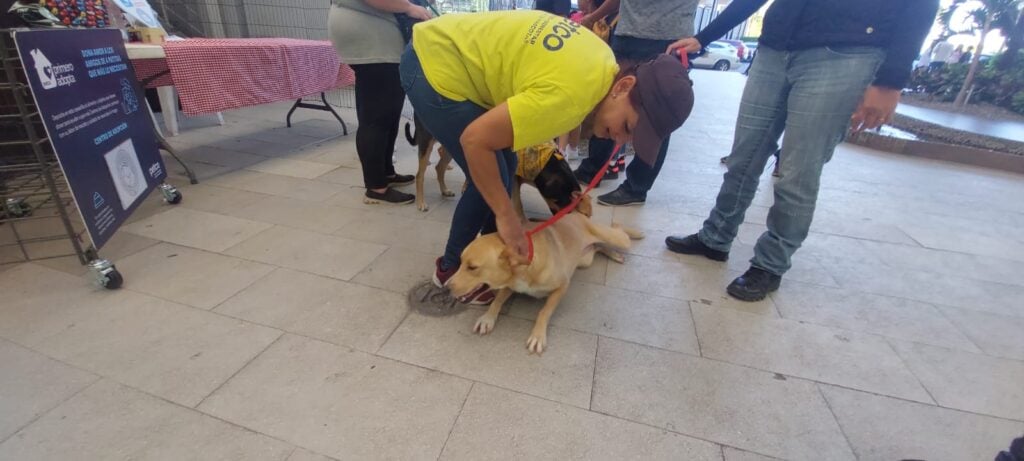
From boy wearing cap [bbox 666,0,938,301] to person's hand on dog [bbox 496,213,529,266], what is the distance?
1.32m

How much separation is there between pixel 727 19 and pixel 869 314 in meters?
1.81

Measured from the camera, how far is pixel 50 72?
190 centimetres

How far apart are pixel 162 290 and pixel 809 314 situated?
131 inches

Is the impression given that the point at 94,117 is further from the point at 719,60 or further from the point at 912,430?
the point at 719,60

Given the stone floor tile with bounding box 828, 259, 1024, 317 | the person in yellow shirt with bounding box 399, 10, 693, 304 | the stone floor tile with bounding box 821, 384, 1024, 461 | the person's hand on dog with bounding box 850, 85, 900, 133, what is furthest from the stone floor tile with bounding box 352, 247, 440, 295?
the stone floor tile with bounding box 828, 259, 1024, 317

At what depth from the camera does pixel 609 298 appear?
2287 millimetres

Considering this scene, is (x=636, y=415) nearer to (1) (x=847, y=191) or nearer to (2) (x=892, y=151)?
(1) (x=847, y=191)

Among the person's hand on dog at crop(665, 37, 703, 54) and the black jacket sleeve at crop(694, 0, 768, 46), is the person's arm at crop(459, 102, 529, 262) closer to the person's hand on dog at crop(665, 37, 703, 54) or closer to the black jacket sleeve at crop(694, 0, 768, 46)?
the person's hand on dog at crop(665, 37, 703, 54)

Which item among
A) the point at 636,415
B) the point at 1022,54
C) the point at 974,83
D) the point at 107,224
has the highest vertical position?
the point at 1022,54

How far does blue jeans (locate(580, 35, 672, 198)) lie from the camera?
3191mm

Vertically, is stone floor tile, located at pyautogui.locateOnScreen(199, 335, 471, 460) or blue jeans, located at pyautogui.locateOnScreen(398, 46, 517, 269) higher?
blue jeans, located at pyautogui.locateOnScreen(398, 46, 517, 269)

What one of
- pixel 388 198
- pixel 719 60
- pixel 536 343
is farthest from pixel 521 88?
pixel 719 60

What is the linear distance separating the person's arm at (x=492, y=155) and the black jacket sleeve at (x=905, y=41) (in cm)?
173

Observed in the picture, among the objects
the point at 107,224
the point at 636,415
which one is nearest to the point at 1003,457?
the point at 636,415
